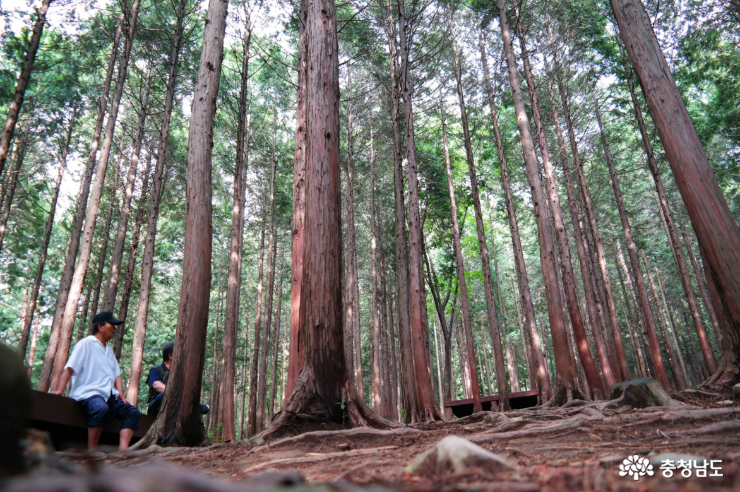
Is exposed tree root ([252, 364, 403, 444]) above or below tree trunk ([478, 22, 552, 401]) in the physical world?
below

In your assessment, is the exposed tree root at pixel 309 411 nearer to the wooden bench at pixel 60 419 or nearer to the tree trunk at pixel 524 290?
the wooden bench at pixel 60 419

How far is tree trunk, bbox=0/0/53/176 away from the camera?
6824mm

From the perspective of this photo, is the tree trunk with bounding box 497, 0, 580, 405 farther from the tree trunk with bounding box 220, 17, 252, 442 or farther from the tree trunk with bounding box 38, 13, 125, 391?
the tree trunk with bounding box 38, 13, 125, 391

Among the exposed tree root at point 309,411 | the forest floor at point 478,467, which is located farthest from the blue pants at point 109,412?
the exposed tree root at point 309,411

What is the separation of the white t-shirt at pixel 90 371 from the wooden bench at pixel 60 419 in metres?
0.18

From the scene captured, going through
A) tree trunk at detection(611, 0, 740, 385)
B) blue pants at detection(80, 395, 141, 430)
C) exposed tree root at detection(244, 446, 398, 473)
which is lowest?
exposed tree root at detection(244, 446, 398, 473)

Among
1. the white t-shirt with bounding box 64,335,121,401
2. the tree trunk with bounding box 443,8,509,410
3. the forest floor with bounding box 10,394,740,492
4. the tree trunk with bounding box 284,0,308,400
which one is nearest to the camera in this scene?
the forest floor with bounding box 10,394,740,492

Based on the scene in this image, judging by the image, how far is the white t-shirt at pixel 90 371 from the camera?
159 inches

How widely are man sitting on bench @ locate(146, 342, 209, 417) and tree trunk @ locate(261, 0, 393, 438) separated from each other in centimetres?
158

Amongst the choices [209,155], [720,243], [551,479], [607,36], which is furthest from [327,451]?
[607,36]

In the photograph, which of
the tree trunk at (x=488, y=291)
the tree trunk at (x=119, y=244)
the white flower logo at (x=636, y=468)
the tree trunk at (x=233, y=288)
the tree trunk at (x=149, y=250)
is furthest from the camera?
the tree trunk at (x=488, y=291)

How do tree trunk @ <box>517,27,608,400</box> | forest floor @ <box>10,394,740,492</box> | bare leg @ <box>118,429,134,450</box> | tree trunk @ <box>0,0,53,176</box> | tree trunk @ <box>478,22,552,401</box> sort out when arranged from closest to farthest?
forest floor @ <box>10,394,740,492</box>, bare leg @ <box>118,429,134,450</box>, tree trunk @ <box>0,0,53,176</box>, tree trunk @ <box>517,27,608,400</box>, tree trunk @ <box>478,22,552,401</box>

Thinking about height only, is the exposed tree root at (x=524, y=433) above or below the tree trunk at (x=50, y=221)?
below

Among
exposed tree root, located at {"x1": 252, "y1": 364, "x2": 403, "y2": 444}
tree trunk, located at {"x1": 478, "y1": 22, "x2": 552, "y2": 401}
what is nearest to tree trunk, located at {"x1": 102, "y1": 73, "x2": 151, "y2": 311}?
exposed tree root, located at {"x1": 252, "y1": 364, "x2": 403, "y2": 444}
